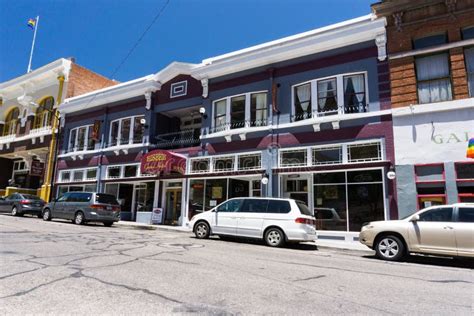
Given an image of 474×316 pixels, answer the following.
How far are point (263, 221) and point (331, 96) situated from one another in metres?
7.42

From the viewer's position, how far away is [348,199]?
14688mm

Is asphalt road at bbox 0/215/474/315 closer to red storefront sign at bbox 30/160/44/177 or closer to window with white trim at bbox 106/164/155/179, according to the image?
window with white trim at bbox 106/164/155/179

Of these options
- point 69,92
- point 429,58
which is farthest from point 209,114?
point 69,92

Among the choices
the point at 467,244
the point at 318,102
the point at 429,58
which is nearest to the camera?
the point at 467,244

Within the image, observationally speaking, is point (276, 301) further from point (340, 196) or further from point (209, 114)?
point (209, 114)

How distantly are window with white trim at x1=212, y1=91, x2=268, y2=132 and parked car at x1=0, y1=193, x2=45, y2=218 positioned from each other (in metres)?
12.7

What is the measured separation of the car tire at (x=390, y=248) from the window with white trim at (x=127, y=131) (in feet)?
54.5

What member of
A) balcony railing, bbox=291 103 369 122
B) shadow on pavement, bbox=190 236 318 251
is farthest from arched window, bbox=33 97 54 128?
balcony railing, bbox=291 103 369 122

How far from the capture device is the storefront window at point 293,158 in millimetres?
16344

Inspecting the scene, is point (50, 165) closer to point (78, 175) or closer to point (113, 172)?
point (78, 175)

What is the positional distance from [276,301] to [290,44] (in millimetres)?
14777

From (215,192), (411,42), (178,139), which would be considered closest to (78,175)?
(178,139)

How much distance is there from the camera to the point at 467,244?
351 inches

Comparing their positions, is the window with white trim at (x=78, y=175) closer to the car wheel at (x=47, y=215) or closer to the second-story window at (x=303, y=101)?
the car wheel at (x=47, y=215)
